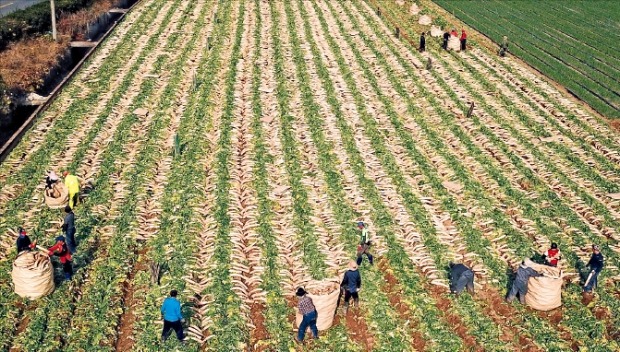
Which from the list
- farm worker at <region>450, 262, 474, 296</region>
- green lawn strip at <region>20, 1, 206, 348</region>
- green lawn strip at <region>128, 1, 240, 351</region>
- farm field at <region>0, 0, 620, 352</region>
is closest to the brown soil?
farm field at <region>0, 0, 620, 352</region>

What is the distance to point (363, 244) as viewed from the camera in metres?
17.4

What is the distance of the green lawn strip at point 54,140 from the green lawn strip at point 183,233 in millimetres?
4035

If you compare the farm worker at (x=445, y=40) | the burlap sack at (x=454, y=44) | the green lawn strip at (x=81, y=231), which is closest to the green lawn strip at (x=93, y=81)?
the green lawn strip at (x=81, y=231)

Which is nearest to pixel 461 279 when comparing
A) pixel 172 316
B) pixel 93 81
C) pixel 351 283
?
pixel 351 283

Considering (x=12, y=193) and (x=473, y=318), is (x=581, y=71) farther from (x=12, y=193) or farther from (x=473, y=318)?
(x=12, y=193)

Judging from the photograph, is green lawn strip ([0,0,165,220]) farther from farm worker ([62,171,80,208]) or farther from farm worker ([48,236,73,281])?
farm worker ([48,236,73,281])

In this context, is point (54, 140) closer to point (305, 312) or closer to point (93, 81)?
point (93, 81)

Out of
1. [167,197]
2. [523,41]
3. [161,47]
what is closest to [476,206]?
[167,197]

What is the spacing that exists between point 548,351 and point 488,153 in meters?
11.4

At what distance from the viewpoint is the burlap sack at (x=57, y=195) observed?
18.3m

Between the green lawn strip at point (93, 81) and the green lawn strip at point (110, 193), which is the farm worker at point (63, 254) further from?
the green lawn strip at point (93, 81)

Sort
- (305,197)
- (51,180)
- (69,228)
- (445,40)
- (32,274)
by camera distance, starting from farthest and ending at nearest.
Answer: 1. (445,40)
2. (305,197)
3. (51,180)
4. (69,228)
5. (32,274)

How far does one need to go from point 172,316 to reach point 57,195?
7.79 meters

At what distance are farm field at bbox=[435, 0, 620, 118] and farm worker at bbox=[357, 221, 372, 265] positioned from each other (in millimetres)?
17660
